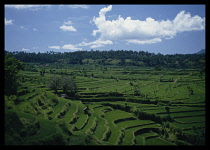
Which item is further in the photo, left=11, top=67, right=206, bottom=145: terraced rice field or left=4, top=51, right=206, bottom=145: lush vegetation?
left=11, top=67, right=206, bottom=145: terraced rice field

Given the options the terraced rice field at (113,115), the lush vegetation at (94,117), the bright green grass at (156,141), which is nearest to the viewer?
the lush vegetation at (94,117)

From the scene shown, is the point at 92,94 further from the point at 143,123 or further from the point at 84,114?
the point at 143,123

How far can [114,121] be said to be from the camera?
120 feet

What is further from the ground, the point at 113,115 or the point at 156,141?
the point at 113,115

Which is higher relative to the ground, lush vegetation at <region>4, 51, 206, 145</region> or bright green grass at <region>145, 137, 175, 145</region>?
lush vegetation at <region>4, 51, 206, 145</region>

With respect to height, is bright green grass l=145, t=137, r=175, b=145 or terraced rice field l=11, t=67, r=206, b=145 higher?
terraced rice field l=11, t=67, r=206, b=145

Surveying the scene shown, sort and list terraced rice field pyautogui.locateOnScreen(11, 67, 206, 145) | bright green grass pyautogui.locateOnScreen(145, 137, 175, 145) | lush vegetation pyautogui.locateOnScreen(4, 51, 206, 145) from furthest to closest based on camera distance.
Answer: bright green grass pyautogui.locateOnScreen(145, 137, 175, 145), terraced rice field pyautogui.locateOnScreen(11, 67, 206, 145), lush vegetation pyautogui.locateOnScreen(4, 51, 206, 145)

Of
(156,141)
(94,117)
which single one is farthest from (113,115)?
(156,141)

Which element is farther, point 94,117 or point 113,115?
point 113,115

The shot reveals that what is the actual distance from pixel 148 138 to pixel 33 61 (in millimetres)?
128808

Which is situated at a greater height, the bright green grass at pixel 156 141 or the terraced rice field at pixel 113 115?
the terraced rice field at pixel 113 115

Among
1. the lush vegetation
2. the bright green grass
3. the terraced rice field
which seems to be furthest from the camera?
the bright green grass

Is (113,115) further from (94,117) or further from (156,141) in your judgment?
(156,141)
